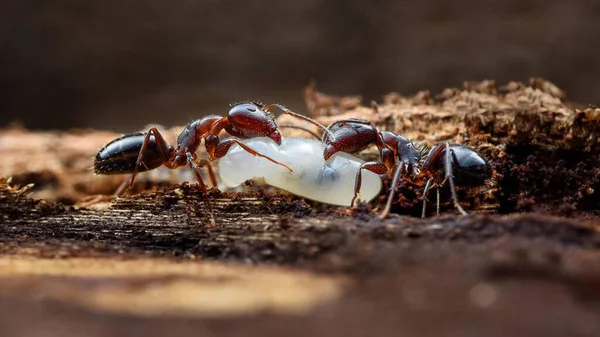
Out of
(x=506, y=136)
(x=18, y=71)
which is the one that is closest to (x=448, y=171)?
(x=506, y=136)

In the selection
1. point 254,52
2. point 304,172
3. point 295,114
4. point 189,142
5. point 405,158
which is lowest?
point 304,172

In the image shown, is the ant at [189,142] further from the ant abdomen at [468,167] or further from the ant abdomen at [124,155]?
the ant abdomen at [468,167]

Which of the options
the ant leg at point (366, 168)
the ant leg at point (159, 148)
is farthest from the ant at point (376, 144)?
the ant leg at point (159, 148)

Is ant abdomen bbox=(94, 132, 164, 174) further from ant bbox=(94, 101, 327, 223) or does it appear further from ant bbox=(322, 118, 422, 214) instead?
ant bbox=(322, 118, 422, 214)

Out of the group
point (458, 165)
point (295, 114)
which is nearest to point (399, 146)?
point (458, 165)

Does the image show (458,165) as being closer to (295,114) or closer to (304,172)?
(304,172)

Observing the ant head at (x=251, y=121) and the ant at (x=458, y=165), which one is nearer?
the ant at (x=458, y=165)

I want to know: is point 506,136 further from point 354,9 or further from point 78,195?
point 354,9
